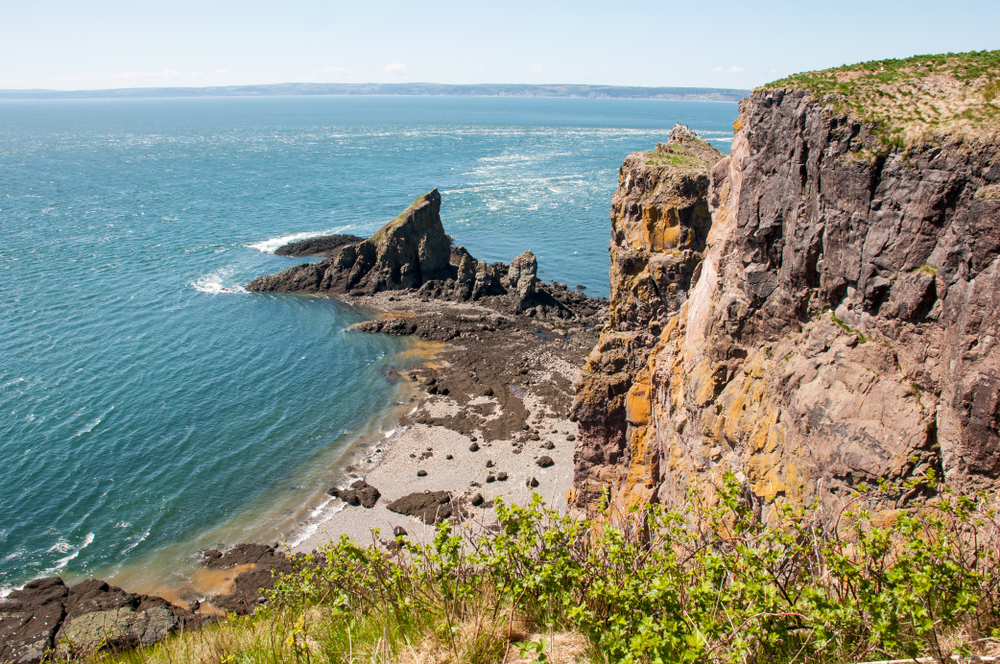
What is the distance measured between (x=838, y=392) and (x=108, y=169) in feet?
537

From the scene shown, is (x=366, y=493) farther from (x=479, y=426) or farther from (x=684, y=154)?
(x=684, y=154)

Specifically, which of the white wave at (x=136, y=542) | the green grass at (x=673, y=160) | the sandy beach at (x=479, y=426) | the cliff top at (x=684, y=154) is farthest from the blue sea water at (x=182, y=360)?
the cliff top at (x=684, y=154)

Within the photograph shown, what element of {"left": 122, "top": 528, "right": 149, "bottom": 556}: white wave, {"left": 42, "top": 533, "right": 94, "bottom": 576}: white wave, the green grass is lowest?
{"left": 122, "top": 528, "right": 149, "bottom": 556}: white wave

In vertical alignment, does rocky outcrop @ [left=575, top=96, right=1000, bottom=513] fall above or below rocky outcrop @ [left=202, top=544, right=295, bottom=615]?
above

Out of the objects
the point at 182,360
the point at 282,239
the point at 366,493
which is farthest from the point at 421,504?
the point at 282,239

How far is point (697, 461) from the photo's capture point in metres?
15.0

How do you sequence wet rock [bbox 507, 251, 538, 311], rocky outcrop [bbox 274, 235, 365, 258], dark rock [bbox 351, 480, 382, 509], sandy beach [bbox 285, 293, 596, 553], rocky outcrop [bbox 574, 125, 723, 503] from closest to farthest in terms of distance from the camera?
rocky outcrop [bbox 574, 125, 723, 503], sandy beach [bbox 285, 293, 596, 553], dark rock [bbox 351, 480, 382, 509], wet rock [bbox 507, 251, 538, 311], rocky outcrop [bbox 274, 235, 365, 258]

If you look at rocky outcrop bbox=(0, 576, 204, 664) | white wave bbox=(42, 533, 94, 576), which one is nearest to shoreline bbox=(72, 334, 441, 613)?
white wave bbox=(42, 533, 94, 576)

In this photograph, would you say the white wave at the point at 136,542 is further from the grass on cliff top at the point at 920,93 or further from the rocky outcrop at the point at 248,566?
the grass on cliff top at the point at 920,93

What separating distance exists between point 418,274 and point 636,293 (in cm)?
4408

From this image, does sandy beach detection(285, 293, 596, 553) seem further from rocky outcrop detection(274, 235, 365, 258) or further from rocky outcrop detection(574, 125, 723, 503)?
rocky outcrop detection(274, 235, 365, 258)

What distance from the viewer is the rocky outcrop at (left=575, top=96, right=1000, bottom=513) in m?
9.83

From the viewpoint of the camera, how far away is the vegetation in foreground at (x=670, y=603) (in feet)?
20.3

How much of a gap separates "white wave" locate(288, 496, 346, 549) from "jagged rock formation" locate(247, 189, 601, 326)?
1117 inches
